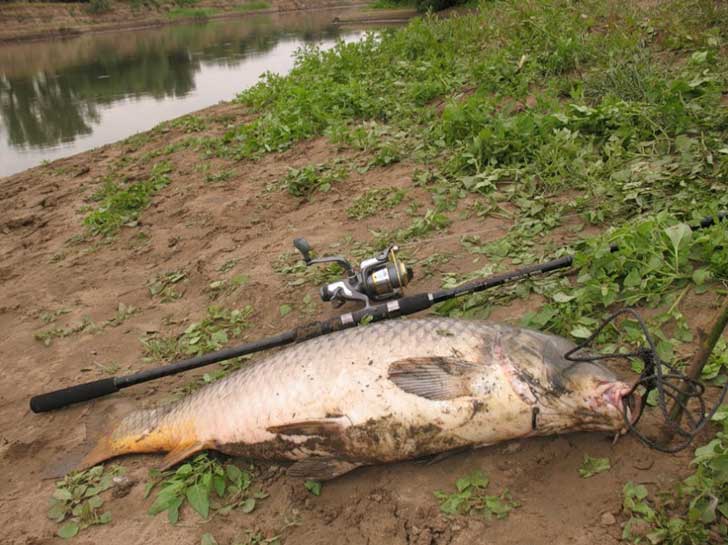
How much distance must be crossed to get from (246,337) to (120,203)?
12.1 feet

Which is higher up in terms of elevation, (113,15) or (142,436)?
(113,15)

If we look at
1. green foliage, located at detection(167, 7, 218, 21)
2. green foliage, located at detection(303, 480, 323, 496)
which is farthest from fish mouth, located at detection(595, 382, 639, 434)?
green foliage, located at detection(167, 7, 218, 21)

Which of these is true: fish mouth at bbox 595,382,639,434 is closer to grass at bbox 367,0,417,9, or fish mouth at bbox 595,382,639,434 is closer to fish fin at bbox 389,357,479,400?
fish fin at bbox 389,357,479,400

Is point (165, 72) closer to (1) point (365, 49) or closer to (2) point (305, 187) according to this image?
(1) point (365, 49)

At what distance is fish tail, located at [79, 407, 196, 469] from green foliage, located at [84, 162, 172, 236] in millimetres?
3644

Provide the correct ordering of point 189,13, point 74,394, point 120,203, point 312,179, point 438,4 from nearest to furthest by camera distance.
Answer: point 74,394, point 312,179, point 120,203, point 438,4, point 189,13

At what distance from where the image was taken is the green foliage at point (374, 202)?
4.98 metres

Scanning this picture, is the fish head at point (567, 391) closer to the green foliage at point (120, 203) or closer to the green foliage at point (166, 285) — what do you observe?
the green foliage at point (166, 285)

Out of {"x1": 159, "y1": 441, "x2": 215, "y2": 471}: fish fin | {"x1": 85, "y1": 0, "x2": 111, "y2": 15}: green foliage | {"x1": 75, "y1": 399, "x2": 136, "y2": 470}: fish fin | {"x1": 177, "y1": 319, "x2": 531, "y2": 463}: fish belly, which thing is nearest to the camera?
{"x1": 177, "y1": 319, "x2": 531, "y2": 463}: fish belly

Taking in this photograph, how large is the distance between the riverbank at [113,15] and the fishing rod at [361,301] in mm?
29544

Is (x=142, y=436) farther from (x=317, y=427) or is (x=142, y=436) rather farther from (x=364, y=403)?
(x=364, y=403)

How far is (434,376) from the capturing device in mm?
2441

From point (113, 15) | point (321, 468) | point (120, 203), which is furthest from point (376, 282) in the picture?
point (113, 15)

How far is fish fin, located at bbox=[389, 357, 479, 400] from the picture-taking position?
7.91 ft
